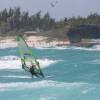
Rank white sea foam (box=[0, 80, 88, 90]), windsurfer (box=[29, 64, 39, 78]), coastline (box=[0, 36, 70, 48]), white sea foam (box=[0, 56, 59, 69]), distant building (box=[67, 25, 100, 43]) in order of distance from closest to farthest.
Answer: white sea foam (box=[0, 80, 88, 90])
windsurfer (box=[29, 64, 39, 78])
white sea foam (box=[0, 56, 59, 69])
coastline (box=[0, 36, 70, 48])
distant building (box=[67, 25, 100, 43])

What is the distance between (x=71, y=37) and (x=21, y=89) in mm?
67411

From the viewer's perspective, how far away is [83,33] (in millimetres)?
94438

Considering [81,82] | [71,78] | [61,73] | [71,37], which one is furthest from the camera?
[71,37]

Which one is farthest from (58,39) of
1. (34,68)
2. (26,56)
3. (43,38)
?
(34,68)

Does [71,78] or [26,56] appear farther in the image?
[26,56]

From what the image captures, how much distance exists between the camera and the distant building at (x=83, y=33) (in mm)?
93812

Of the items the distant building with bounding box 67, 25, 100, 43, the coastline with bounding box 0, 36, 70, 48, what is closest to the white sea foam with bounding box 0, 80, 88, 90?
the coastline with bounding box 0, 36, 70, 48

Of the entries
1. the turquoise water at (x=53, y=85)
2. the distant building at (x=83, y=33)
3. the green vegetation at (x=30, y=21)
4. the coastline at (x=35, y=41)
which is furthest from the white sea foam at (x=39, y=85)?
the green vegetation at (x=30, y=21)

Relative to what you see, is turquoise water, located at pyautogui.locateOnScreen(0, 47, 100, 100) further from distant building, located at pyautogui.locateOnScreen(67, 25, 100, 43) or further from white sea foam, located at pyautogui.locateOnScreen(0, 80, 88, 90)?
distant building, located at pyautogui.locateOnScreen(67, 25, 100, 43)

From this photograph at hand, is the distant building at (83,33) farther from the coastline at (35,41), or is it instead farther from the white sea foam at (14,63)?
the white sea foam at (14,63)

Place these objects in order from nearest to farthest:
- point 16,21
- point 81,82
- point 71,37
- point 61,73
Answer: point 81,82 < point 61,73 < point 71,37 < point 16,21

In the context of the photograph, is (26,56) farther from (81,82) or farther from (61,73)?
(81,82)

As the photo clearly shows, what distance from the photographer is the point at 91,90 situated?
87.0 feet

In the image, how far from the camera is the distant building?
93.8 meters
